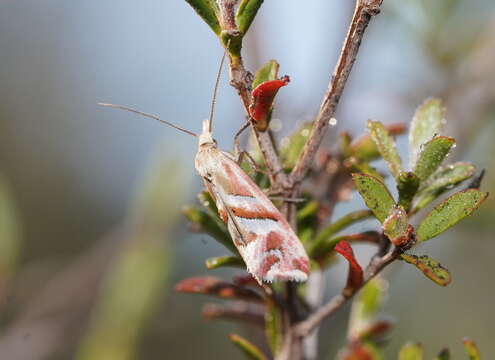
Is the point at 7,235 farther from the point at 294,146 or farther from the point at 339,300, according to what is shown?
the point at 339,300

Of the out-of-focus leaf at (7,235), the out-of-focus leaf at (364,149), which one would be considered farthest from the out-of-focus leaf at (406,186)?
the out-of-focus leaf at (7,235)

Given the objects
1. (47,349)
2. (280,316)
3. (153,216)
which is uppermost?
(153,216)

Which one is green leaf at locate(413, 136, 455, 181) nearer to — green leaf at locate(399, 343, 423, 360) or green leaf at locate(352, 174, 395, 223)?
green leaf at locate(352, 174, 395, 223)

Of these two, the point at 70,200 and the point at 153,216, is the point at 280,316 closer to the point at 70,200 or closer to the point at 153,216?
the point at 153,216

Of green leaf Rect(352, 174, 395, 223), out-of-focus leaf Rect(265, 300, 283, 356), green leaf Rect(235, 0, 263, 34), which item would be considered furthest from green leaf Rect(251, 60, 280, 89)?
out-of-focus leaf Rect(265, 300, 283, 356)

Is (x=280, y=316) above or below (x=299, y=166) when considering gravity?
below

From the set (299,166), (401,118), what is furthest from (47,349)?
(401,118)

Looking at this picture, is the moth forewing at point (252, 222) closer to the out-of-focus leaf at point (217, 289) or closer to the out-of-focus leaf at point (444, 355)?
the out-of-focus leaf at point (217, 289)
